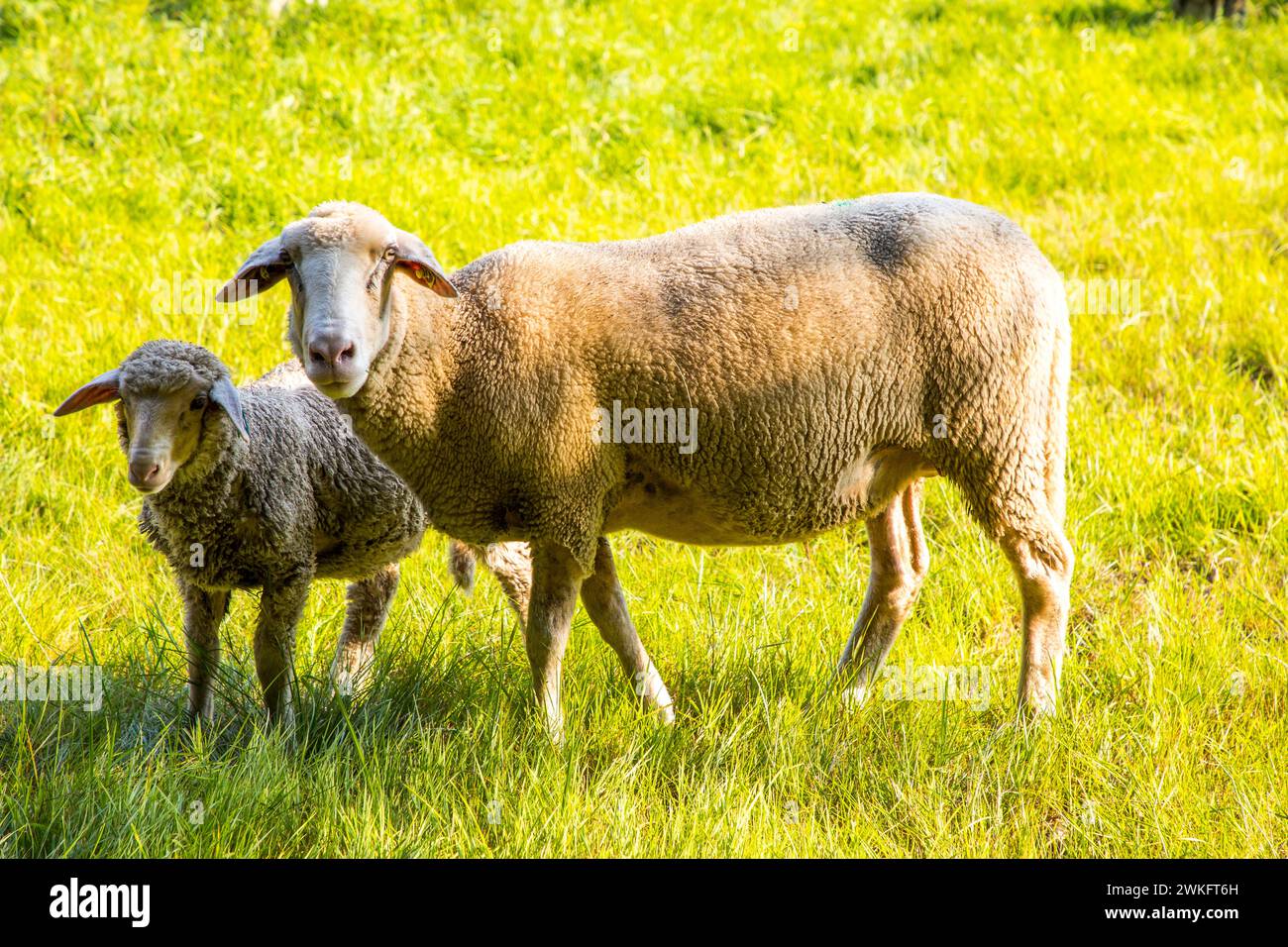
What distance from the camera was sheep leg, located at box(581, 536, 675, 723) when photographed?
12.5 feet

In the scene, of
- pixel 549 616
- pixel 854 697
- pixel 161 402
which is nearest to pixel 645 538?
pixel 854 697

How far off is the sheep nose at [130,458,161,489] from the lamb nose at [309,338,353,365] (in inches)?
20.6

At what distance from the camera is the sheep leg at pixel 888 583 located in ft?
13.8

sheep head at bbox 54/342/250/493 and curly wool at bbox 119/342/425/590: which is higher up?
sheep head at bbox 54/342/250/493

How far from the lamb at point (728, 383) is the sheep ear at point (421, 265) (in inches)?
1.0

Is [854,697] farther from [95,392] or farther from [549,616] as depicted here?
[95,392]

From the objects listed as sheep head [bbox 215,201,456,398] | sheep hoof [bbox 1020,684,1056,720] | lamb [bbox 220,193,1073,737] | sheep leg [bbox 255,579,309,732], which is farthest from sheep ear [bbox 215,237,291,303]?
sheep hoof [bbox 1020,684,1056,720]

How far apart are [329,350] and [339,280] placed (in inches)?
7.5

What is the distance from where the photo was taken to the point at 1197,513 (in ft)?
16.6

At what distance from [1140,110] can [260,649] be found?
7171 mm

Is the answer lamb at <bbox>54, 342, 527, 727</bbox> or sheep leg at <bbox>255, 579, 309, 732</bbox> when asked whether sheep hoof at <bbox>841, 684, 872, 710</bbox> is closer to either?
lamb at <bbox>54, 342, 527, 727</bbox>

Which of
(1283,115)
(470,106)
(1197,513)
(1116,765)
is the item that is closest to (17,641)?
(1116,765)

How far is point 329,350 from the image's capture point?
9.72 ft

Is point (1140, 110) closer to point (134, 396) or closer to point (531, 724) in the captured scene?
point (531, 724)
